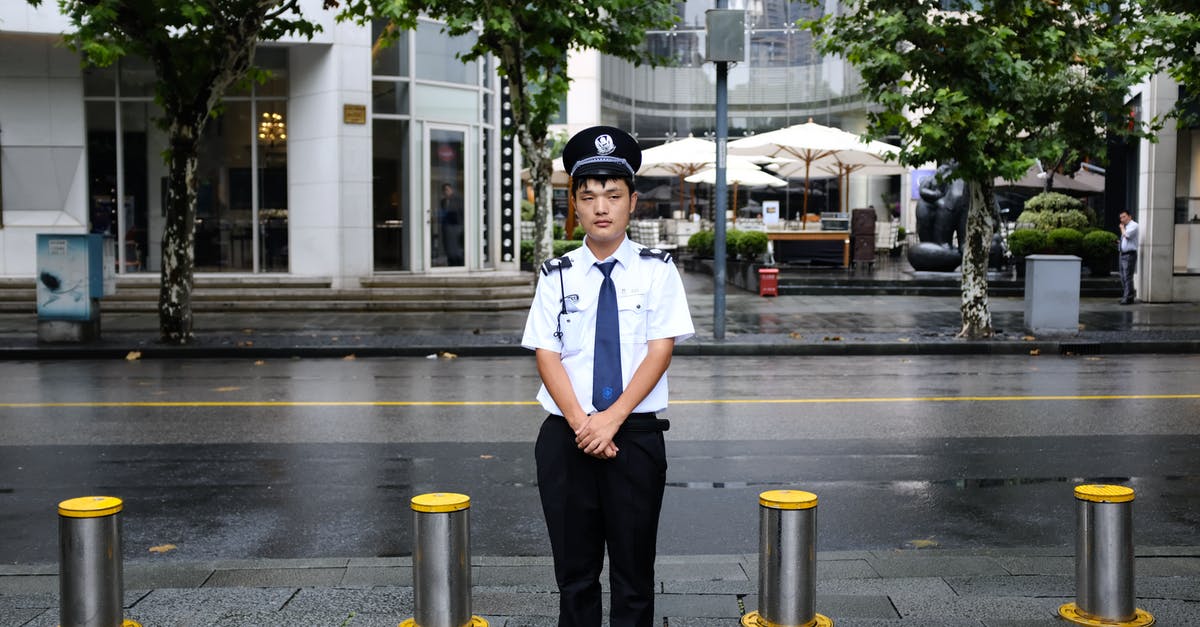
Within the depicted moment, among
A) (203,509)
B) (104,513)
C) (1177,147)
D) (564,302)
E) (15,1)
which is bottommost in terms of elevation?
(203,509)

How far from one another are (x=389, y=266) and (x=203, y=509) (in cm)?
1694

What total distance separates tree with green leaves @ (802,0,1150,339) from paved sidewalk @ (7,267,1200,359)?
1274mm

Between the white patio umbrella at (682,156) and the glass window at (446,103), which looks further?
the white patio umbrella at (682,156)

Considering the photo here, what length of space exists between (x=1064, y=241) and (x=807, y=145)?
5839 millimetres

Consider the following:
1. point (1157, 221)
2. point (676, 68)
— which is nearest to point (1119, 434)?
point (1157, 221)


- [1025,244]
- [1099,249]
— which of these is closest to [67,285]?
[1025,244]

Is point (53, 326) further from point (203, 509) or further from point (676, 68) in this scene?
point (676, 68)

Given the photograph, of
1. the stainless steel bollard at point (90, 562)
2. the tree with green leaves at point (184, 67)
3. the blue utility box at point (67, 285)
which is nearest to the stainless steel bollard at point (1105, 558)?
the stainless steel bollard at point (90, 562)

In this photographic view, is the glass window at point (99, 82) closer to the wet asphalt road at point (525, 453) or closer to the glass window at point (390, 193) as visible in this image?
the glass window at point (390, 193)

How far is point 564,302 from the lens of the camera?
4.14m

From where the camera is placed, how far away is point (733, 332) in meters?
18.1

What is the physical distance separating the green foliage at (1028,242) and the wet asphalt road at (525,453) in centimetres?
1221

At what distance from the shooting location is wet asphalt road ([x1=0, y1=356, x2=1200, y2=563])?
6.94m

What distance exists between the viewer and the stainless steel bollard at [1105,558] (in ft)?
14.9
